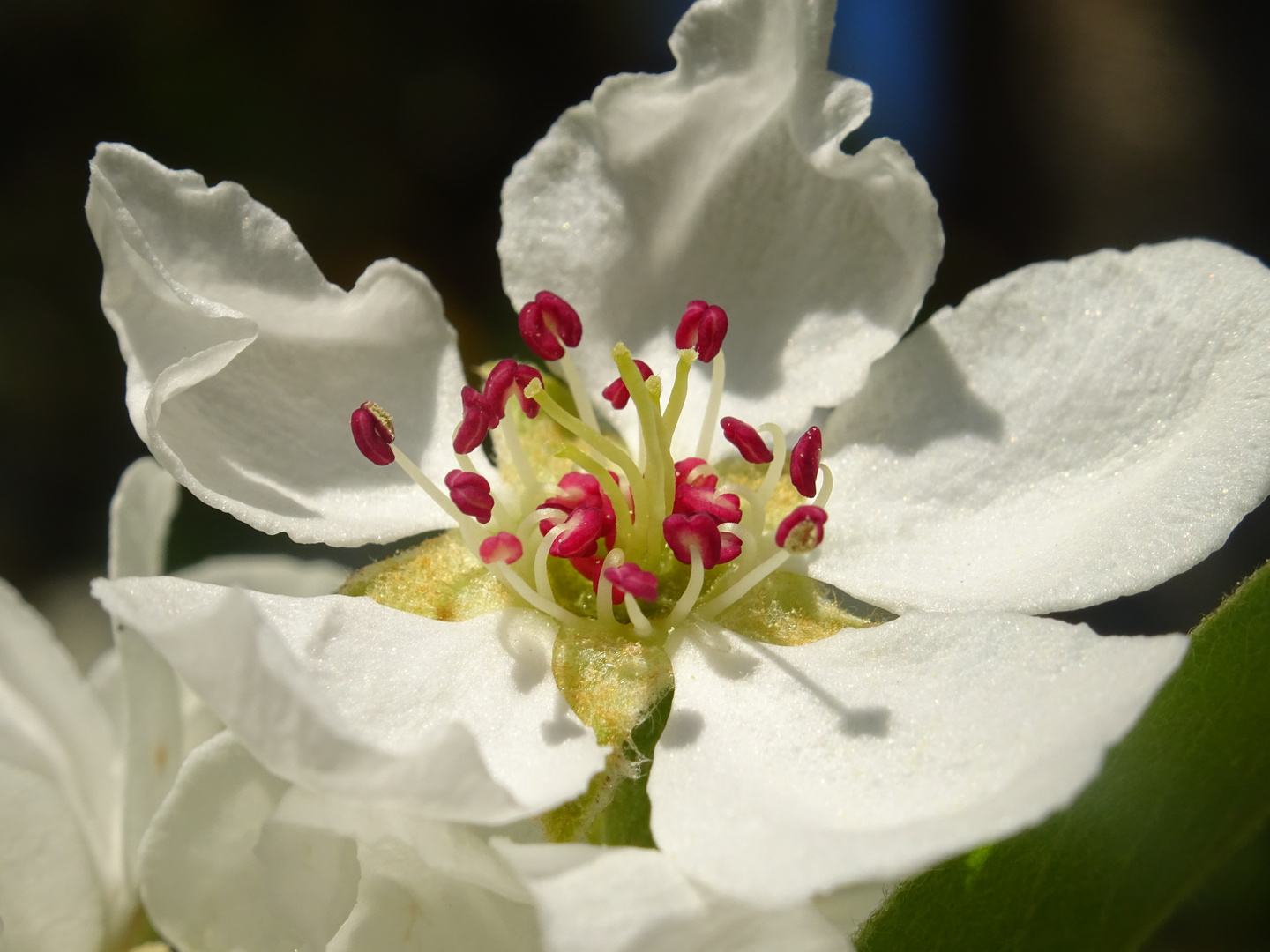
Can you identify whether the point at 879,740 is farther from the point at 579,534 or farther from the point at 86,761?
the point at 86,761

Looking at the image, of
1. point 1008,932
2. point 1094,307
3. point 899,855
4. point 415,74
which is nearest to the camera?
point 899,855

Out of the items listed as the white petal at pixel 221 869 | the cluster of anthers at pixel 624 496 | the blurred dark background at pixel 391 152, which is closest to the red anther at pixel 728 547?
the cluster of anthers at pixel 624 496

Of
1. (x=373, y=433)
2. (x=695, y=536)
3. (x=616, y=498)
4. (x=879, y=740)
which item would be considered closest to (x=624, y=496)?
(x=616, y=498)

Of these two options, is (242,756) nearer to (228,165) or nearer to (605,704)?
(605,704)

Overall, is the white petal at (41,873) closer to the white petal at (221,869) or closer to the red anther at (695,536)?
the white petal at (221,869)

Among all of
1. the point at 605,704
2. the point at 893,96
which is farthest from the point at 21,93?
the point at 605,704

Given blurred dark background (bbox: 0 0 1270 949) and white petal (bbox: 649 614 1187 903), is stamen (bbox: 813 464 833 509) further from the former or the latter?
blurred dark background (bbox: 0 0 1270 949)
